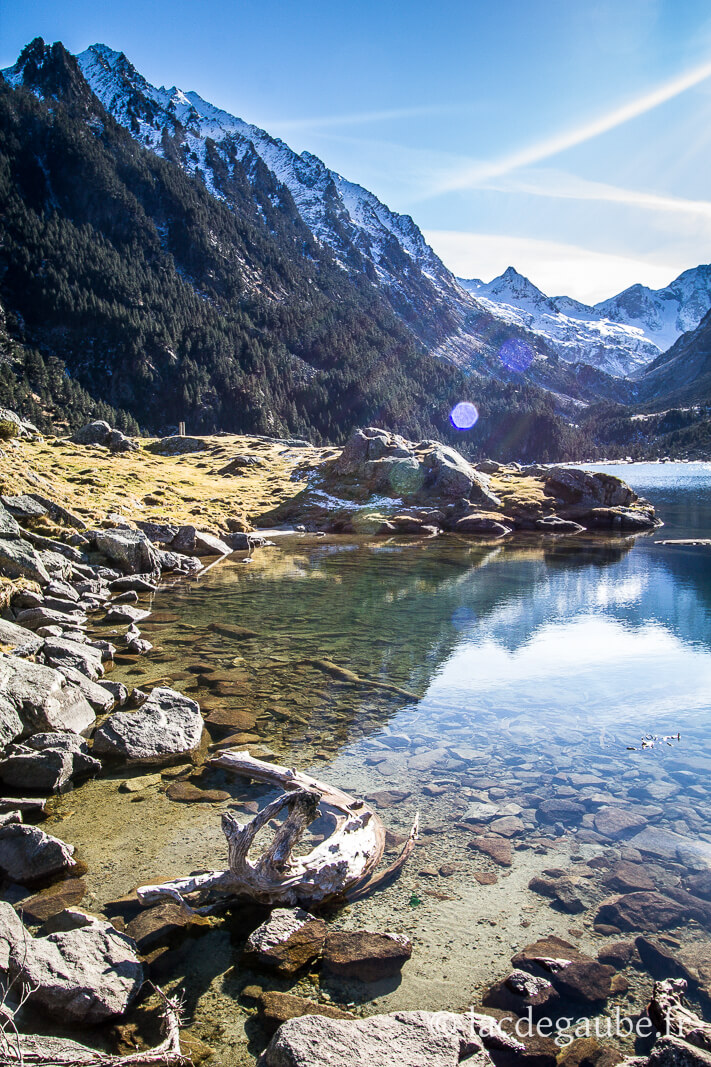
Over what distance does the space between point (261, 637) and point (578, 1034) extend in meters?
16.6

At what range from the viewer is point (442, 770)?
11.8 metres

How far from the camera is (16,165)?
197m

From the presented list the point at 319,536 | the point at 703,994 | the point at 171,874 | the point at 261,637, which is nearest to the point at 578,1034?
the point at 703,994

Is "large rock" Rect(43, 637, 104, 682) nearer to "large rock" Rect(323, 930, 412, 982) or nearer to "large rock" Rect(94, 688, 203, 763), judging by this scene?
"large rock" Rect(94, 688, 203, 763)

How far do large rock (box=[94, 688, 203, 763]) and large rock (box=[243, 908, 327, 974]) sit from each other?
543 cm

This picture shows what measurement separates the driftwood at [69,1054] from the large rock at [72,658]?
10600mm

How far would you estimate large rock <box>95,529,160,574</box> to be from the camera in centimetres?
3195

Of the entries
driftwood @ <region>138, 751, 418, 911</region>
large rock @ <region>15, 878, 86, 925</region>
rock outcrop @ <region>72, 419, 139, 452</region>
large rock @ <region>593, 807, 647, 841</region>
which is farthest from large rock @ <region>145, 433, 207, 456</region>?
driftwood @ <region>138, 751, 418, 911</region>

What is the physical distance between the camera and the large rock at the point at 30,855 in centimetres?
775

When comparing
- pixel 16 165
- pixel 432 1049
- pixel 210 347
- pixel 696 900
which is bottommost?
pixel 696 900

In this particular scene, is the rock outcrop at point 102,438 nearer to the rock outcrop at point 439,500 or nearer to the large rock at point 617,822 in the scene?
the rock outcrop at point 439,500

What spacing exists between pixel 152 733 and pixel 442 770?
6116 mm

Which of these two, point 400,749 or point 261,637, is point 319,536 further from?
point 400,749

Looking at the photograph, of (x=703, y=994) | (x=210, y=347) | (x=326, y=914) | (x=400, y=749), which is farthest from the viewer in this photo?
(x=210, y=347)
